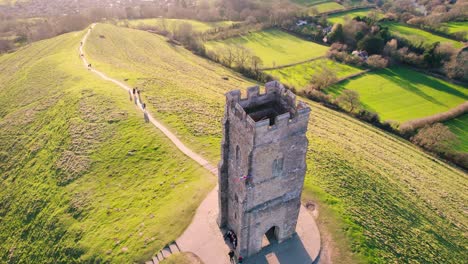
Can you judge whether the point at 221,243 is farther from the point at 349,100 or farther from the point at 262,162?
the point at 349,100

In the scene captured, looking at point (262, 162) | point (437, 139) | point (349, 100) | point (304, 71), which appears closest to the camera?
point (262, 162)

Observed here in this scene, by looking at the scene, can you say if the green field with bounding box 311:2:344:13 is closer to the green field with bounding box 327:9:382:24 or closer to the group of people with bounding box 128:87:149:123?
the green field with bounding box 327:9:382:24

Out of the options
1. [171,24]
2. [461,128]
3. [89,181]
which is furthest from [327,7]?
[89,181]

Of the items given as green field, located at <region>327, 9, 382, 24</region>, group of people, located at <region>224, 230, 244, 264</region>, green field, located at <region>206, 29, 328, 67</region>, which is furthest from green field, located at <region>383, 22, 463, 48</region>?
group of people, located at <region>224, 230, 244, 264</region>

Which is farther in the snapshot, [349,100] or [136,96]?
[349,100]

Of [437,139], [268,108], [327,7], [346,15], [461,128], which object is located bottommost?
[461,128]
